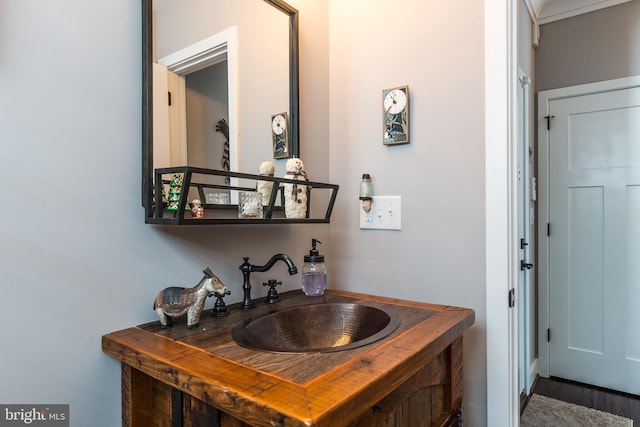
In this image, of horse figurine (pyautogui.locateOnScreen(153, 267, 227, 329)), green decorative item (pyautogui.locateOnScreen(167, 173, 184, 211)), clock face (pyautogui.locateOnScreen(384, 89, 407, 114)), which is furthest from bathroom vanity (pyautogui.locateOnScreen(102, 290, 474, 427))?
clock face (pyautogui.locateOnScreen(384, 89, 407, 114))

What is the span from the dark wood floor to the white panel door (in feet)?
0.18

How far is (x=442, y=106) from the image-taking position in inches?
51.1

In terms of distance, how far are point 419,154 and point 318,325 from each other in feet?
2.33

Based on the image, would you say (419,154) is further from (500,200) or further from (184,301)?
(184,301)

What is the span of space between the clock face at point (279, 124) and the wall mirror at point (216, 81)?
0.08 feet

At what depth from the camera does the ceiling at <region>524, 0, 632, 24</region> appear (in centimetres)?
235

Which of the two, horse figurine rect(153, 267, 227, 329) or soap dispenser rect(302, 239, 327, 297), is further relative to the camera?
soap dispenser rect(302, 239, 327, 297)

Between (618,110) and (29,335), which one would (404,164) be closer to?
(29,335)

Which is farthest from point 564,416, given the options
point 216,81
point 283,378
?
point 216,81

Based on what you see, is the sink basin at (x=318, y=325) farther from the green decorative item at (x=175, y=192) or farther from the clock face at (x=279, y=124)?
the clock face at (x=279, y=124)

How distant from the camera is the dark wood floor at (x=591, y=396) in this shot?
2152mm

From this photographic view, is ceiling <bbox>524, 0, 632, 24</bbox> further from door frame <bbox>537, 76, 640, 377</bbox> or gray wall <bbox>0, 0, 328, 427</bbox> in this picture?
gray wall <bbox>0, 0, 328, 427</bbox>

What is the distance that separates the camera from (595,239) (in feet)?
7.94

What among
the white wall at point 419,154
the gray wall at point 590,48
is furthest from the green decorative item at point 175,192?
the gray wall at point 590,48
